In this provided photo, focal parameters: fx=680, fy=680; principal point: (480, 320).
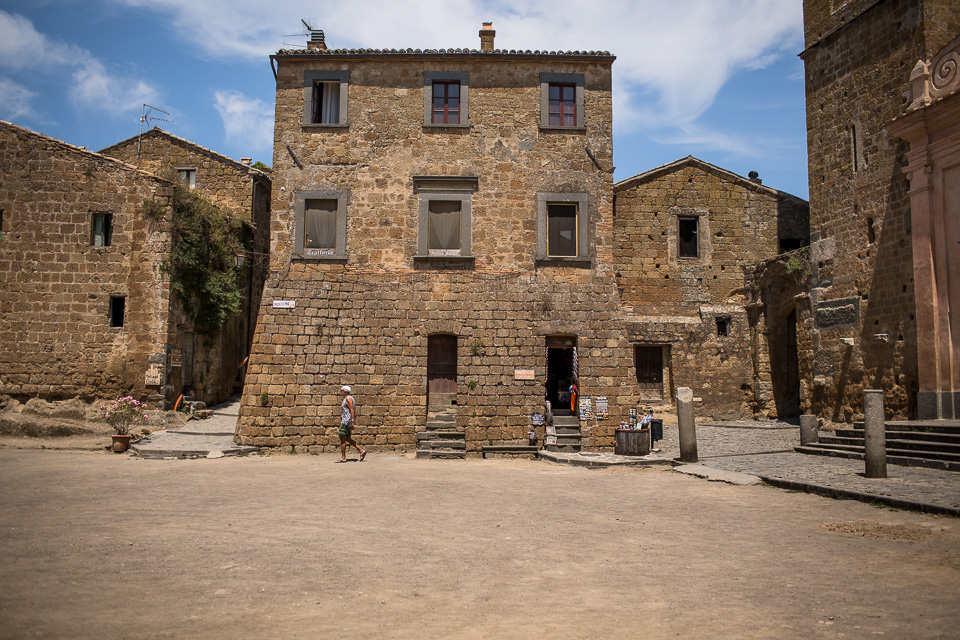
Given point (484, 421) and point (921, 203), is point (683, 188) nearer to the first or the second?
point (921, 203)

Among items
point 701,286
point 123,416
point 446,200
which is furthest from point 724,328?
point 123,416

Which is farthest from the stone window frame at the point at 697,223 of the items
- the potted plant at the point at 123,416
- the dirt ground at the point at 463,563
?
the potted plant at the point at 123,416

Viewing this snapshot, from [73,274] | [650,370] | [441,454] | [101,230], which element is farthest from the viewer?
[650,370]

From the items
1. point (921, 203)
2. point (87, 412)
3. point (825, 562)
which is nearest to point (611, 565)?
point (825, 562)

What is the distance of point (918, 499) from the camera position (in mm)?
8719

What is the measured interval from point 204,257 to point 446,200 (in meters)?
8.21

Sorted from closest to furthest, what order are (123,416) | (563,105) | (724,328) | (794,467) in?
(794,467) → (123,416) → (563,105) → (724,328)

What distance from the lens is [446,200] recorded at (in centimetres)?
1711

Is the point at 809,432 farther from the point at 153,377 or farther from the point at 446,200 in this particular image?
the point at 153,377

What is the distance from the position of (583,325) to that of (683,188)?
326 inches

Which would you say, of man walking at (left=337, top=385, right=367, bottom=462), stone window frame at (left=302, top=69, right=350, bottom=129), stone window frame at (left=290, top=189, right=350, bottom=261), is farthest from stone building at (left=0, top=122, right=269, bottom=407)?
man walking at (left=337, top=385, right=367, bottom=462)

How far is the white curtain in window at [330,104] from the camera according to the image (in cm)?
1747

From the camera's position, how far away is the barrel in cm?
1484

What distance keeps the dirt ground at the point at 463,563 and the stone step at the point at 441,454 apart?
15.5 ft
